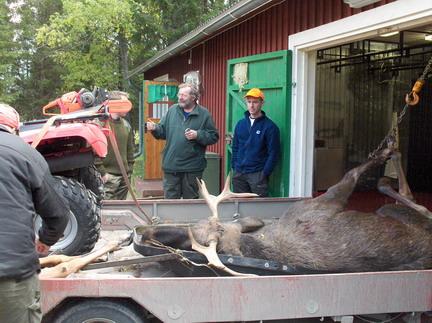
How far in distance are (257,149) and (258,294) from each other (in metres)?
3.80

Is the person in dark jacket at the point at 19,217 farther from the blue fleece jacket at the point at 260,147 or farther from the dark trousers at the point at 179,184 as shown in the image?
the blue fleece jacket at the point at 260,147

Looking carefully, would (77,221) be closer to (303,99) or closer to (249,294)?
(249,294)

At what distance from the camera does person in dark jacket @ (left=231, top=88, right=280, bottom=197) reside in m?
7.08

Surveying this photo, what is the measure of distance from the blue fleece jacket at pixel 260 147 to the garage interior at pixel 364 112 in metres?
4.29

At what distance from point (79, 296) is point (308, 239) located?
1.99 metres

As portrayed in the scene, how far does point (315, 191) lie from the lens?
36.2ft

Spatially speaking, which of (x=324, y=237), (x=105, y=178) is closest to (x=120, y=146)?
(x=105, y=178)

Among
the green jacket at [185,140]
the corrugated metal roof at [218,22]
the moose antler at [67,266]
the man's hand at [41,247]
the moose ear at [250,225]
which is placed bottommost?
the moose antler at [67,266]

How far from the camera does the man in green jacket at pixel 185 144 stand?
7.00m

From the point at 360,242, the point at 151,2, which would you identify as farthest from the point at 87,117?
the point at 151,2

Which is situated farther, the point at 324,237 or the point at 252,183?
the point at 252,183

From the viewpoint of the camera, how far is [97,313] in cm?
347

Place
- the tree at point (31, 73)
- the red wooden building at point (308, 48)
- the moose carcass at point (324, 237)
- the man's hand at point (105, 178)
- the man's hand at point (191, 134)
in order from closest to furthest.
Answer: the moose carcass at point (324, 237)
the red wooden building at point (308, 48)
the man's hand at point (191, 134)
the man's hand at point (105, 178)
the tree at point (31, 73)

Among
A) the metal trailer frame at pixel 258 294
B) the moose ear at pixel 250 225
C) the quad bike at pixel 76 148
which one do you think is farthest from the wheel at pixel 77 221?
the moose ear at pixel 250 225
